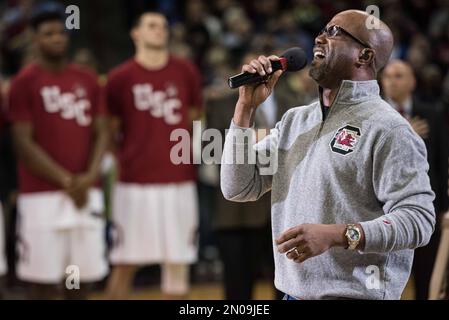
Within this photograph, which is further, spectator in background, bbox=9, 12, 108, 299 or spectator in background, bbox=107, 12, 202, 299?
spectator in background, bbox=107, 12, 202, 299

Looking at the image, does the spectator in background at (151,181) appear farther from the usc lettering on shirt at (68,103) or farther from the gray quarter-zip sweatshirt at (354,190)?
the gray quarter-zip sweatshirt at (354,190)

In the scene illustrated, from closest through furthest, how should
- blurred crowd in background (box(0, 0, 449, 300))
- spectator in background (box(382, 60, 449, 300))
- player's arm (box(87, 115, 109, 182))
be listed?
spectator in background (box(382, 60, 449, 300)) → player's arm (box(87, 115, 109, 182)) → blurred crowd in background (box(0, 0, 449, 300))

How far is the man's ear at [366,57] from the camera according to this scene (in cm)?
329

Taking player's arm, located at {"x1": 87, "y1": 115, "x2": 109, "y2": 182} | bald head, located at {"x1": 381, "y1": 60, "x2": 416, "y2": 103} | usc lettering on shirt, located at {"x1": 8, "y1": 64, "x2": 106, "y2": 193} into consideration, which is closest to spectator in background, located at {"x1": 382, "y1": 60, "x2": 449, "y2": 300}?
bald head, located at {"x1": 381, "y1": 60, "x2": 416, "y2": 103}

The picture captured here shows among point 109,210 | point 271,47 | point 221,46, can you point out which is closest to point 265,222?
point 109,210

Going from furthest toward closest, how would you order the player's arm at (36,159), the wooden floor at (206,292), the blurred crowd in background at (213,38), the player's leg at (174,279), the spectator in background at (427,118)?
1. the blurred crowd in background at (213,38)
2. the wooden floor at (206,292)
3. the player's leg at (174,279)
4. the player's arm at (36,159)
5. the spectator in background at (427,118)

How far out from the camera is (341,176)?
3.14 m

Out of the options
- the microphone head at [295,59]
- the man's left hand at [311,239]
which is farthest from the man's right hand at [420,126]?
the man's left hand at [311,239]

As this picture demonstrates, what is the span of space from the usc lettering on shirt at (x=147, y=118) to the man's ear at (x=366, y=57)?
12.2 ft

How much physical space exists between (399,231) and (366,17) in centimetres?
82

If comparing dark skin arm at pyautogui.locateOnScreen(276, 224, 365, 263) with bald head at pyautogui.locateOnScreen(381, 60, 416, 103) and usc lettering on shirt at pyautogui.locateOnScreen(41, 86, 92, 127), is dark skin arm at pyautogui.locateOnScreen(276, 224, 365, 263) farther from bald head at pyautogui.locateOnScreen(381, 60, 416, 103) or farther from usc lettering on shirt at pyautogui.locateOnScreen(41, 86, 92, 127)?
usc lettering on shirt at pyautogui.locateOnScreen(41, 86, 92, 127)

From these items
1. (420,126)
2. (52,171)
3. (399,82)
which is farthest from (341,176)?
(52,171)

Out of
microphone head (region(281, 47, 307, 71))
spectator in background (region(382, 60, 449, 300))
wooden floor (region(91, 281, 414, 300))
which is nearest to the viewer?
microphone head (region(281, 47, 307, 71))

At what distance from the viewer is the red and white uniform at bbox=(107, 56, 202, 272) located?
6.95 metres
